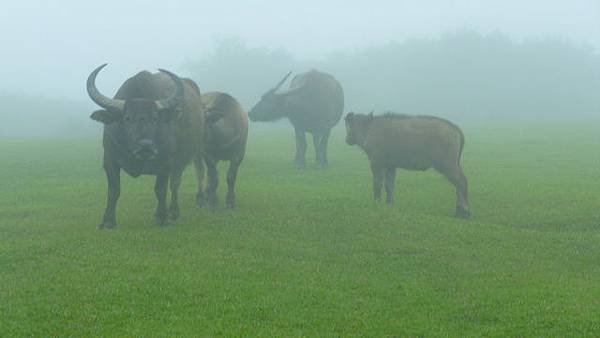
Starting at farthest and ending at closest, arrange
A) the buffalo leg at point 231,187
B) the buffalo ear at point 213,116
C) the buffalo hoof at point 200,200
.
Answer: the buffalo hoof at point 200,200 → the buffalo leg at point 231,187 → the buffalo ear at point 213,116

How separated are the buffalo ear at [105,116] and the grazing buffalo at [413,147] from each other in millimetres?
5046

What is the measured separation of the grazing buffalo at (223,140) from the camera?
12.8 m

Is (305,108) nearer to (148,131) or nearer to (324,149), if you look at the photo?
(324,149)

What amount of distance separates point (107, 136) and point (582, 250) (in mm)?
6719

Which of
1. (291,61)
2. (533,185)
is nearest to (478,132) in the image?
(533,185)

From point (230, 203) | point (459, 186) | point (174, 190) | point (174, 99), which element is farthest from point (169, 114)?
point (459, 186)

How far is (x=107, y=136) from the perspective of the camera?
1053cm

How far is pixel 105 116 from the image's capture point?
10.2 metres

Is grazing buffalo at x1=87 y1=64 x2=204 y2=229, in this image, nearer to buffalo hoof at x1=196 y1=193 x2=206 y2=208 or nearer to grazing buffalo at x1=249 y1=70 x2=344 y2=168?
buffalo hoof at x1=196 y1=193 x2=206 y2=208

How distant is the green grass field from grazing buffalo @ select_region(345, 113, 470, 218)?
2.04 feet

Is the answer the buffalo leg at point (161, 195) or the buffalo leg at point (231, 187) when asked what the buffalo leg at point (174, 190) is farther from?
the buffalo leg at point (231, 187)

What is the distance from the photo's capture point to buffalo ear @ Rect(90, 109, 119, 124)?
10.1 meters

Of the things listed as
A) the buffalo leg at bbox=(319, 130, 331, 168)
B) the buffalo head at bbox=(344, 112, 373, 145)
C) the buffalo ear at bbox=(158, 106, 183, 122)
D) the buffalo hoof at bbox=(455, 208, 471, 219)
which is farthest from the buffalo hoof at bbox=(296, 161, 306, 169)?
the buffalo ear at bbox=(158, 106, 183, 122)

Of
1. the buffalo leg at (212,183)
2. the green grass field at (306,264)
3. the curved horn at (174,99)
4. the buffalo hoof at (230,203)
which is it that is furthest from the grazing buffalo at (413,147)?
the curved horn at (174,99)
